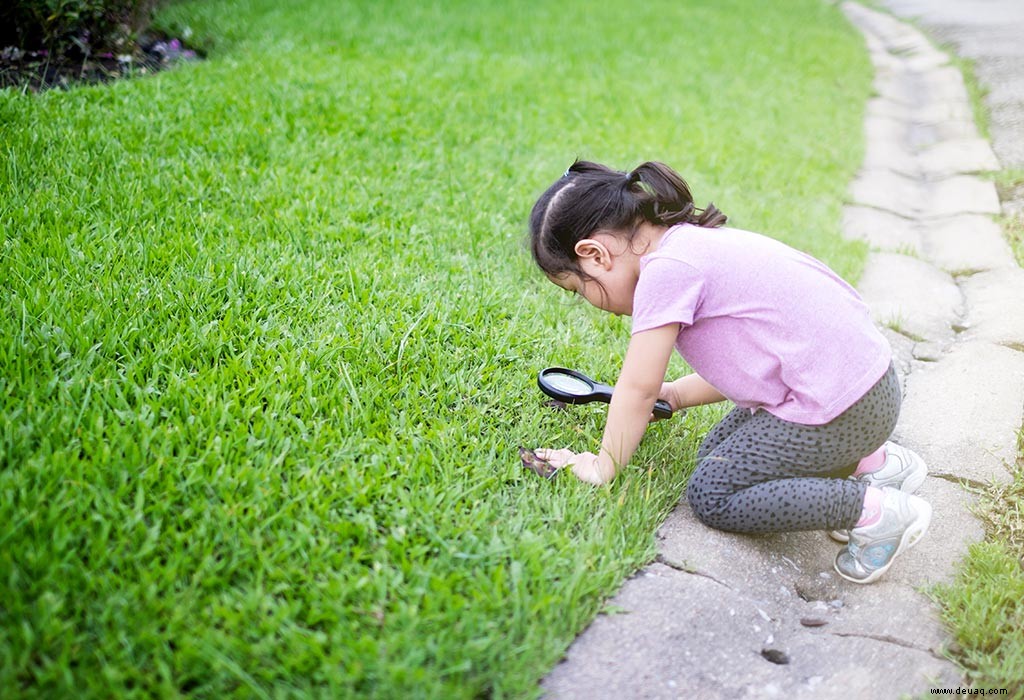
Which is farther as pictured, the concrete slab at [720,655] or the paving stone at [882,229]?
the paving stone at [882,229]

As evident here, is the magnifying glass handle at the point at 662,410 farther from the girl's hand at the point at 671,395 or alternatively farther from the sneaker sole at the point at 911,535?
the sneaker sole at the point at 911,535

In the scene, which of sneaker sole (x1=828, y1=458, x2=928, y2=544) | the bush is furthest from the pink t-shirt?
the bush

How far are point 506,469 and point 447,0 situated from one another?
665 centimetres

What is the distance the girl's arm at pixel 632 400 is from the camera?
1894 mm

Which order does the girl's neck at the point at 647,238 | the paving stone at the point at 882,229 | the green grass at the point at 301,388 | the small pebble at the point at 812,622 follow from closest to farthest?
the green grass at the point at 301,388, the small pebble at the point at 812,622, the girl's neck at the point at 647,238, the paving stone at the point at 882,229

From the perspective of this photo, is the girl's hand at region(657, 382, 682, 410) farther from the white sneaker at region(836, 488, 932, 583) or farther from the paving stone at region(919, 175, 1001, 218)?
the paving stone at region(919, 175, 1001, 218)

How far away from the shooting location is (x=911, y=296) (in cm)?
342

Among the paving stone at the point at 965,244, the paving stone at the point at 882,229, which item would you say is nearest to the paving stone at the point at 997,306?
the paving stone at the point at 965,244

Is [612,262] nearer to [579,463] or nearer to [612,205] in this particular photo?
[612,205]

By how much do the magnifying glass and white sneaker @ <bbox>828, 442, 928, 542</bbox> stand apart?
1.70 ft

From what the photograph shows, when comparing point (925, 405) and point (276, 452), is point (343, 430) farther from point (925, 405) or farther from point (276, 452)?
point (925, 405)

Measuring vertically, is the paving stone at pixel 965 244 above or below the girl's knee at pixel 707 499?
above

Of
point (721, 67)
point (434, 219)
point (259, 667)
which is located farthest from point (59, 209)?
point (721, 67)

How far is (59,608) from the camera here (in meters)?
1.44
